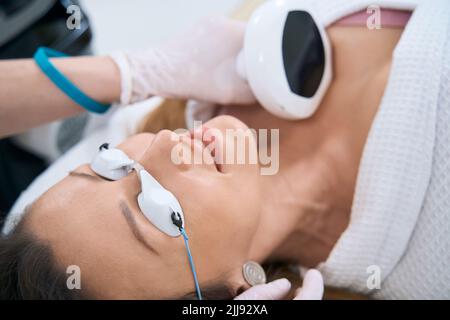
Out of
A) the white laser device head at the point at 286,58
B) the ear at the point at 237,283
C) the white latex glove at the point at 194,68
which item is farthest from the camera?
the white latex glove at the point at 194,68

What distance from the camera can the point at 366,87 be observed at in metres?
0.86

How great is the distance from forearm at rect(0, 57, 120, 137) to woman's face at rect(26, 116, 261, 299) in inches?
10.0

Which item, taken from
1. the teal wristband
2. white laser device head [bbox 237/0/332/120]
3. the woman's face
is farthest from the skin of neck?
the teal wristband

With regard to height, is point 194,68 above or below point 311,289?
above

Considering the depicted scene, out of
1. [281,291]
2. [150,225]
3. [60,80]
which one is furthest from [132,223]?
[60,80]

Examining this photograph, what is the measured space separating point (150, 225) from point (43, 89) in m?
0.42

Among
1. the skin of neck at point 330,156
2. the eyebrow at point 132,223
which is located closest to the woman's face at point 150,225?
the eyebrow at point 132,223

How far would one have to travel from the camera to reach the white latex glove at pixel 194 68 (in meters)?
0.92

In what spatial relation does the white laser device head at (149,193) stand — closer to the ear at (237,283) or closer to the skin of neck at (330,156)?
the ear at (237,283)

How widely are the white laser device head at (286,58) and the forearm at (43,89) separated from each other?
0.88ft

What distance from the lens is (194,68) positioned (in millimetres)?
936

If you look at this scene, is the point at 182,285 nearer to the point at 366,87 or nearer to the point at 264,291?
the point at 264,291

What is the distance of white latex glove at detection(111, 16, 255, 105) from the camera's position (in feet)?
3.02

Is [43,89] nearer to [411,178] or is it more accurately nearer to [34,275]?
[34,275]
